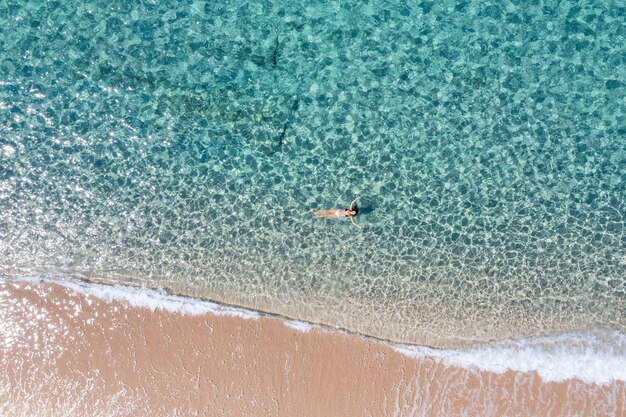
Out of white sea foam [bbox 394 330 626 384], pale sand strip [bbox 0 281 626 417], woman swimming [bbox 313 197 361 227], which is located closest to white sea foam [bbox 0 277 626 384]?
white sea foam [bbox 394 330 626 384]

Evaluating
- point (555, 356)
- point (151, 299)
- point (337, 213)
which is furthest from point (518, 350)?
point (151, 299)

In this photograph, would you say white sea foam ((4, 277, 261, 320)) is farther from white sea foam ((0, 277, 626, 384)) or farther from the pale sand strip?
the pale sand strip

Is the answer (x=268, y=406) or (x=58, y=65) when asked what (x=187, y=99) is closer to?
(x=58, y=65)

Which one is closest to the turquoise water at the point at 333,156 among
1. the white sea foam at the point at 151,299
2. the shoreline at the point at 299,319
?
the shoreline at the point at 299,319

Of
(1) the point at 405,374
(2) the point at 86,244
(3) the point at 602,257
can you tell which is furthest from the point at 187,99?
(3) the point at 602,257

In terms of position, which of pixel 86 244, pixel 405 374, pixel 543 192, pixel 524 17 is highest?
pixel 524 17

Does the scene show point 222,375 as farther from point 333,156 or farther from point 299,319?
point 333,156

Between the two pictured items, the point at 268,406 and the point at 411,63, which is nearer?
the point at 268,406
